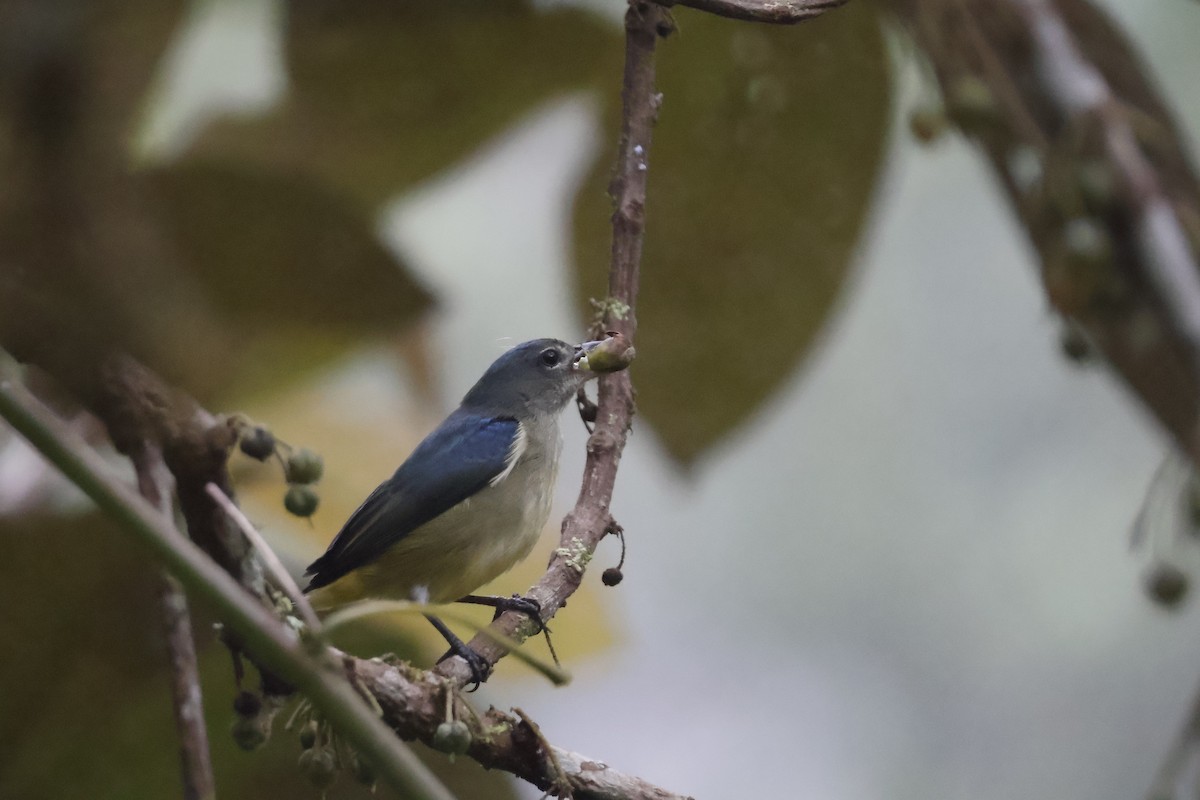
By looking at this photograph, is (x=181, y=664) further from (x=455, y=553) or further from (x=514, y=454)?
(x=514, y=454)

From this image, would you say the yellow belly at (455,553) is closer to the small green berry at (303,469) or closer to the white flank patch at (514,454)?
the white flank patch at (514,454)

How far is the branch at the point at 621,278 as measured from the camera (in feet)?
3.97

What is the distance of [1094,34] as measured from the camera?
1505 mm

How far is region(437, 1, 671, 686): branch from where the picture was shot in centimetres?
121

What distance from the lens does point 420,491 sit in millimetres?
1743

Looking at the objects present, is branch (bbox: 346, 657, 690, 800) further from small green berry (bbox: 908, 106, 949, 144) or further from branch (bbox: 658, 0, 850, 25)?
small green berry (bbox: 908, 106, 949, 144)

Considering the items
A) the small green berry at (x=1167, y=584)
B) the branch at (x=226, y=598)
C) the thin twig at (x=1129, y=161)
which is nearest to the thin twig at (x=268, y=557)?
the branch at (x=226, y=598)

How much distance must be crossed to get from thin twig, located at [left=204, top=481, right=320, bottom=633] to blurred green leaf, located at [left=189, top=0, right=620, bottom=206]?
0.29 meters

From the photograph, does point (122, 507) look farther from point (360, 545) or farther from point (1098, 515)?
point (1098, 515)

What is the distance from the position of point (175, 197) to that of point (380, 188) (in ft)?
1.04

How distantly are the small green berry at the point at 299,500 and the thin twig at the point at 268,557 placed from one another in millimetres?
55

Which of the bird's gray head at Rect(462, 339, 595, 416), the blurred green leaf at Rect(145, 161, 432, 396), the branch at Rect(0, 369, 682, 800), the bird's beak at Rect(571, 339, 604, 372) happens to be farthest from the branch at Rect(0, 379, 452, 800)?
the bird's gray head at Rect(462, 339, 595, 416)

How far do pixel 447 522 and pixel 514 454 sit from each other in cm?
16

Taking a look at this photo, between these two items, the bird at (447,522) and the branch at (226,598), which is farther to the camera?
the bird at (447,522)
